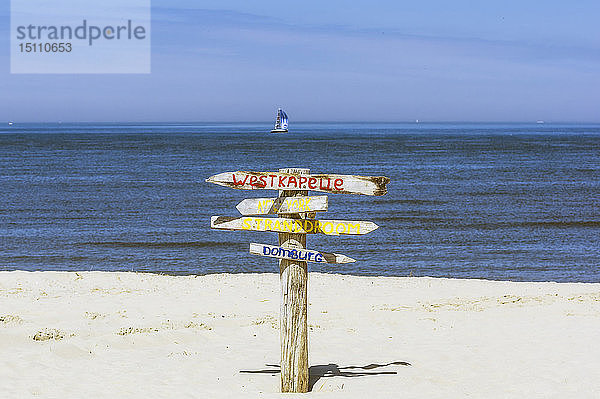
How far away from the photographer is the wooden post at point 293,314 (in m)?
7.56

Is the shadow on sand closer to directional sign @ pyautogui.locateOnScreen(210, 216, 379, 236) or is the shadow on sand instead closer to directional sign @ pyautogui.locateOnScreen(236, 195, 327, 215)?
directional sign @ pyautogui.locateOnScreen(210, 216, 379, 236)

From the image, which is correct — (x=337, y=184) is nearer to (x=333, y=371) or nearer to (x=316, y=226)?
(x=316, y=226)

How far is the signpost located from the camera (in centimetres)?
744

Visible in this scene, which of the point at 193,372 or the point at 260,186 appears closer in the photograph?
the point at 260,186

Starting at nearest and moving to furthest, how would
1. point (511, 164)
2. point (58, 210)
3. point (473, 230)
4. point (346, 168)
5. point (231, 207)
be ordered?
point (473, 230), point (58, 210), point (231, 207), point (346, 168), point (511, 164)

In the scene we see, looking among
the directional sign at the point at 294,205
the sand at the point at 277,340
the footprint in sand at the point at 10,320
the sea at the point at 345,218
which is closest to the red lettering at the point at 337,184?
the directional sign at the point at 294,205

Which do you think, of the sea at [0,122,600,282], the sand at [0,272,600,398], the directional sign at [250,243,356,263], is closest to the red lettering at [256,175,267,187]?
the directional sign at [250,243,356,263]

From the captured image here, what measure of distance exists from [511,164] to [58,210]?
1612 inches

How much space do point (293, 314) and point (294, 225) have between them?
0.91 metres

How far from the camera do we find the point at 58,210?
2909cm

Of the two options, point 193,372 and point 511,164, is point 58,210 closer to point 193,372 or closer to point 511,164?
point 193,372

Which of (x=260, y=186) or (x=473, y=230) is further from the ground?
(x=260, y=186)

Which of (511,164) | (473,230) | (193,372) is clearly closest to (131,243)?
(473,230)

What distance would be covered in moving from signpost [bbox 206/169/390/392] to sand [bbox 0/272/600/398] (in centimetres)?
58
